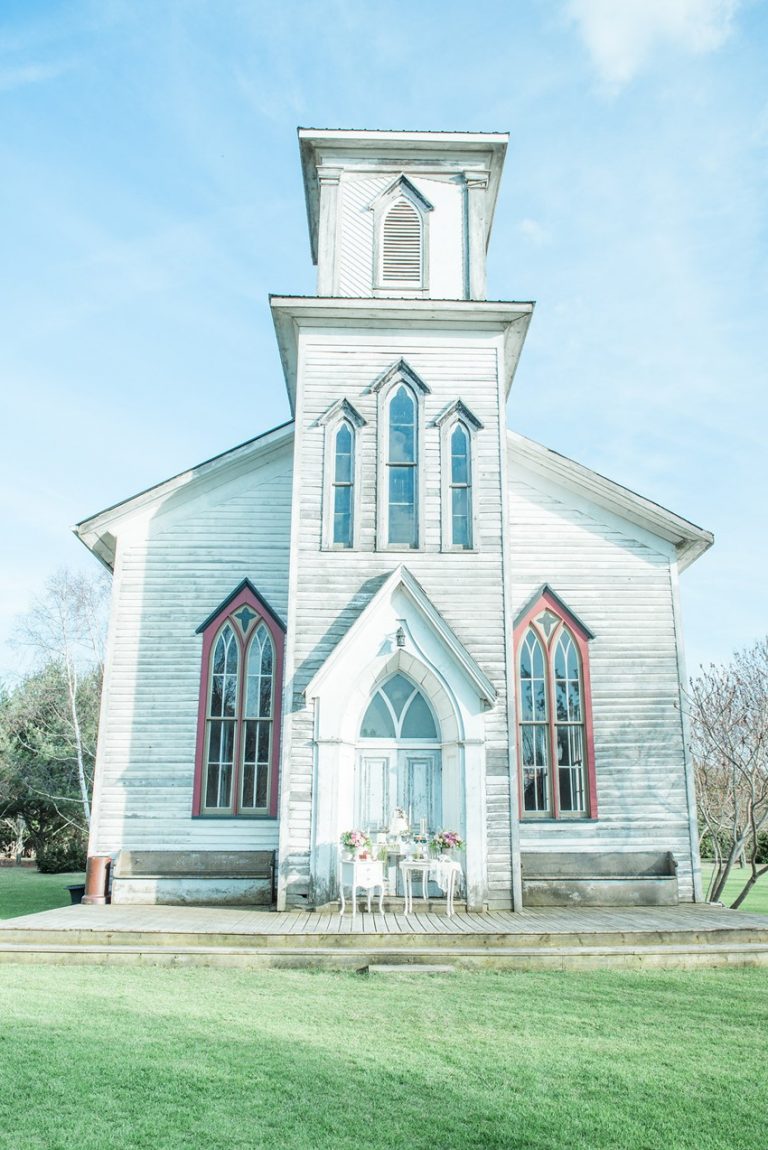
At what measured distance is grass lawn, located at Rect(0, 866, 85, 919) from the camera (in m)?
18.1

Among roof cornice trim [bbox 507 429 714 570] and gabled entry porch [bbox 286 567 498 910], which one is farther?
roof cornice trim [bbox 507 429 714 570]

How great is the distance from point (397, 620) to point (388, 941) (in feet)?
16.4

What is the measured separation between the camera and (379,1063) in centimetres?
625

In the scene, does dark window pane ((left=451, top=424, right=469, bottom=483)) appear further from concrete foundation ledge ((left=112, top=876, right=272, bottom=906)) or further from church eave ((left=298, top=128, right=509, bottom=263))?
concrete foundation ledge ((left=112, top=876, right=272, bottom=906))

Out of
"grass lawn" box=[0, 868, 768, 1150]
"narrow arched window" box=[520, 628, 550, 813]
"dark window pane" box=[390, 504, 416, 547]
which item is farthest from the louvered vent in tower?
"grass lawn" box=[0, 868, 768, 1150]

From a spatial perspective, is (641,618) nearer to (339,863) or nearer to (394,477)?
(394,477)

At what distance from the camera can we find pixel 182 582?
15609mm

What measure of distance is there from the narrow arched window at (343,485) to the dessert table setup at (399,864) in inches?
179

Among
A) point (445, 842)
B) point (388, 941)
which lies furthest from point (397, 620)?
point (388, 941)

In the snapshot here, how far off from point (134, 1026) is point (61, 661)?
2613 centimetres

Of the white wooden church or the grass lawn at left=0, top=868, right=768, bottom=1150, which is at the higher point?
the white wooden church

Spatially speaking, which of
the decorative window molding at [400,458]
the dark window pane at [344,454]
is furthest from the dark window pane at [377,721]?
the dark window pane at [344,454]

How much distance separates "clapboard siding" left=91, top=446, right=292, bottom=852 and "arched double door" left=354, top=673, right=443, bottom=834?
1928mm

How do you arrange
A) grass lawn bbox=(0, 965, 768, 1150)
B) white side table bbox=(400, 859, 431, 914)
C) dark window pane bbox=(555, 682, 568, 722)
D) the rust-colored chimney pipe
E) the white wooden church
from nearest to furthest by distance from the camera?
grass lawn bbox=(0, 965, 768, 1150), white side table bbox=(400, 859, 431, 914), the white wooden church, the rust-colored chimney pipe, dark window pane bbox=(555, 682, 568, 722)
